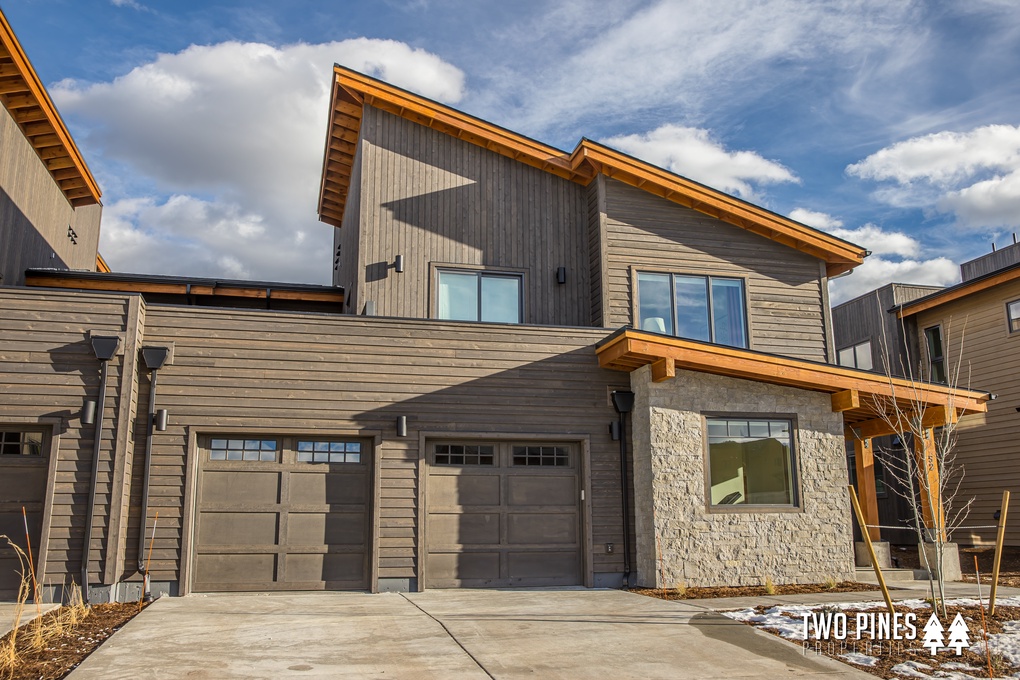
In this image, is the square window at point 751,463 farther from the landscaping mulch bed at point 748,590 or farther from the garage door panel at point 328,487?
the garage door panel at point 328,487

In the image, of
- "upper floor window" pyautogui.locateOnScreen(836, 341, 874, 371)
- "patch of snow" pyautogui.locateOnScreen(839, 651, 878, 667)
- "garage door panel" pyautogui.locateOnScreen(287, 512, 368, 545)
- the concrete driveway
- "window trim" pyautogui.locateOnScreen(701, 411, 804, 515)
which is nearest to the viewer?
the concrete driveway

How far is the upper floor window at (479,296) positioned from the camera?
13.5m

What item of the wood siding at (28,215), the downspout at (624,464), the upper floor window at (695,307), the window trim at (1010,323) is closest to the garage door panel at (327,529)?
the downspout at (624,464)

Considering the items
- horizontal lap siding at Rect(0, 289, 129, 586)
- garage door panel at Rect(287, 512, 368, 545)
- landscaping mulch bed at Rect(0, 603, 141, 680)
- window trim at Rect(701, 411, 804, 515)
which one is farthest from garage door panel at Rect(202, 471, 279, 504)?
window trim at Rect(701, 411, 804, 515)

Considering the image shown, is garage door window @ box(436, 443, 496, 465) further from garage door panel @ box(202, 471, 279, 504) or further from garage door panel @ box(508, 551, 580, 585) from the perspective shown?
garage door panel @ box(202, 471, 279, 504)

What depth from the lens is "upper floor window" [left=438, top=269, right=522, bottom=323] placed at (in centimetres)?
1345

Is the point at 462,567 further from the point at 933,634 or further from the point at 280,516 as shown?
the point at 933,634

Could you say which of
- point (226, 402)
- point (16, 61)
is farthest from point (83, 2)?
point (226, 402)

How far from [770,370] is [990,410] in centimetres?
990

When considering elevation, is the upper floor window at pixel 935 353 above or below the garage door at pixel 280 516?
above

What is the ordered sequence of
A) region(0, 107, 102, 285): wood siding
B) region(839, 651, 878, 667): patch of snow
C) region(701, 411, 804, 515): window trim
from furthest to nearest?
region(0, 107, 102, 285): wood siding < region(701, 411, 804, 515): window trim < region(839, 651, 878, 667): patch of snow

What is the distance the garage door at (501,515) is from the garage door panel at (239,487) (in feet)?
6.72

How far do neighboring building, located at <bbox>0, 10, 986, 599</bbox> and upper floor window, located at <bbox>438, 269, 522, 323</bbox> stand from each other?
0.13 feet

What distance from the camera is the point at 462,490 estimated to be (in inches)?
440
